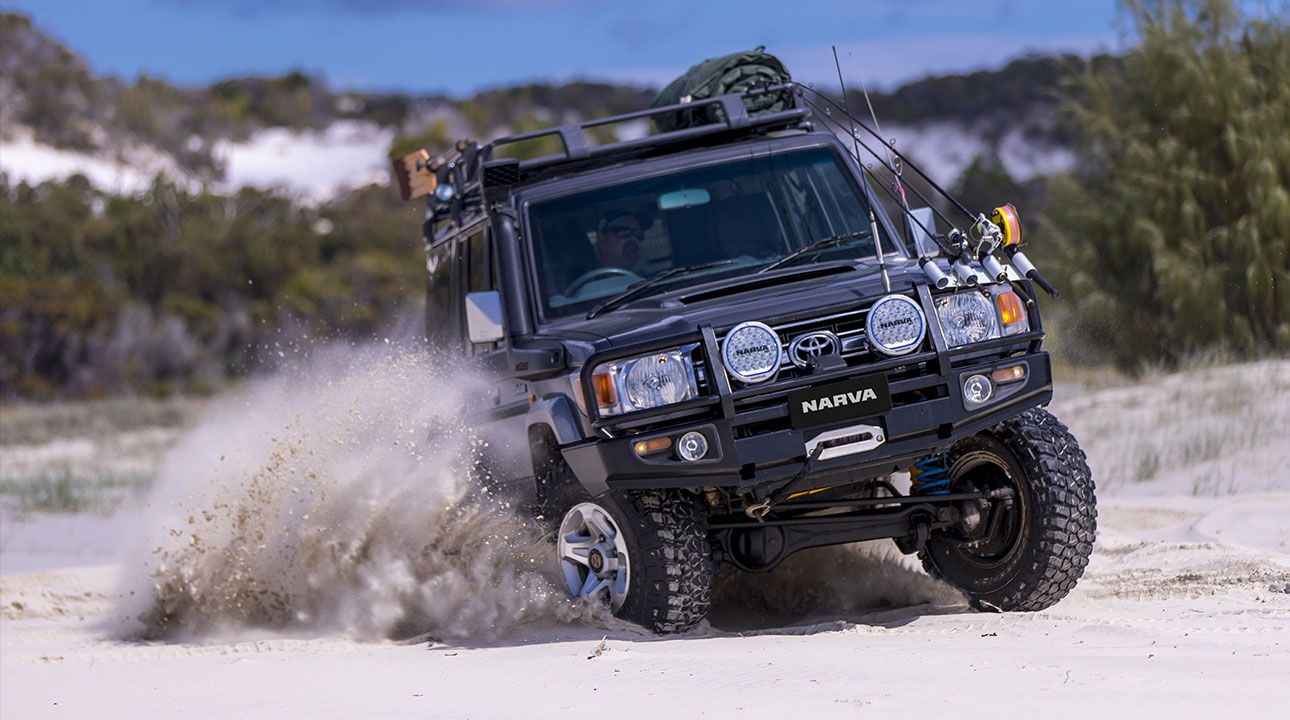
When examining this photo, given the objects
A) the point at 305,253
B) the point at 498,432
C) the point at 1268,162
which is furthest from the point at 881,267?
the point at 305,253

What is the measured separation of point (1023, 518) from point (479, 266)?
Result: 9.36 feet

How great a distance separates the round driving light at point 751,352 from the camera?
6.45 metres

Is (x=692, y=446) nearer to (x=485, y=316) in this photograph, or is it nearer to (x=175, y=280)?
(x=485, y=316)

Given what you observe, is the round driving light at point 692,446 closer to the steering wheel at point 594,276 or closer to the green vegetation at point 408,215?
the steering wheel at point 594,276

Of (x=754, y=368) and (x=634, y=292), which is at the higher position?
(x=634, y=292)

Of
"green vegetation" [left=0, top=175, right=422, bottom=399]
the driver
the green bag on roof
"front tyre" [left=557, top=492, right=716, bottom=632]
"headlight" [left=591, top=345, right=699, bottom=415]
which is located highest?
"green vegetation" [left=0, top=175, right=422, bottom=399]

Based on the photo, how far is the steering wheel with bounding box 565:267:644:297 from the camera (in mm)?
7598

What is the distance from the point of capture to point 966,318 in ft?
22.0

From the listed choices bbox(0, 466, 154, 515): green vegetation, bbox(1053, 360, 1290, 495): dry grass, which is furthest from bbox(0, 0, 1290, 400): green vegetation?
bbox(0, 466, 154, 515): green vegetation

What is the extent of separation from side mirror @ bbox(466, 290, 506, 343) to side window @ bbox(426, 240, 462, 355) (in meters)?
1.38

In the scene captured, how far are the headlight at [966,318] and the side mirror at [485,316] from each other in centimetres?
187

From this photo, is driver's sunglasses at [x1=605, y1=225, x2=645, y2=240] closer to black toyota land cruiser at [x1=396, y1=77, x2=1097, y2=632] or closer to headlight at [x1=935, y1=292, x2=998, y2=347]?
black toyota land cruiser at [x1=396, y1=77, x2=1097, y2=632]

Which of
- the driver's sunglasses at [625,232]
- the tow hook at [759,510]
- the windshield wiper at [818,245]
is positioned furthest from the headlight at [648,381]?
the driver's sunglasses at [625,232]

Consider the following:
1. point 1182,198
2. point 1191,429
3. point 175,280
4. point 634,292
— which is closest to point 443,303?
point 634,292
